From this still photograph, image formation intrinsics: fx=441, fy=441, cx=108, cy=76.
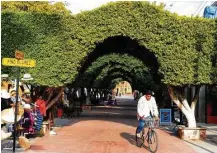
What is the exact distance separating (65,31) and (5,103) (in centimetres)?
420

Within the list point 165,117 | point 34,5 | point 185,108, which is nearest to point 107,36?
point 185,108

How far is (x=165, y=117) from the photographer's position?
78.3ft

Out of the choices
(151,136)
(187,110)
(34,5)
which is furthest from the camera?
(34,5)

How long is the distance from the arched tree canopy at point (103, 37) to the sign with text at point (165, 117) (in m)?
6.02

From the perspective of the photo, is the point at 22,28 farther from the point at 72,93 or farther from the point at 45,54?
the point at 72,93

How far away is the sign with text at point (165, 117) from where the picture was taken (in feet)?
77.7

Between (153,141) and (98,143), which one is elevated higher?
(153,141)

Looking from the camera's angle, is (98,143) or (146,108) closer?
(146,108)

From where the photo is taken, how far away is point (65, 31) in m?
18.1

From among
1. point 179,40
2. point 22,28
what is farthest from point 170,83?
point 22,28

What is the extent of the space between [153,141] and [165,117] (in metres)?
10.2

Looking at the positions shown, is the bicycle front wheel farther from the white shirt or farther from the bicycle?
the white shirt

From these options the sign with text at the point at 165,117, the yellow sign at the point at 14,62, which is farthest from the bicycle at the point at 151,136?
the sign with text at the point at 165,117

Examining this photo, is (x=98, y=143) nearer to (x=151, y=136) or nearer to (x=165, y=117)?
(x=151, y=136)
